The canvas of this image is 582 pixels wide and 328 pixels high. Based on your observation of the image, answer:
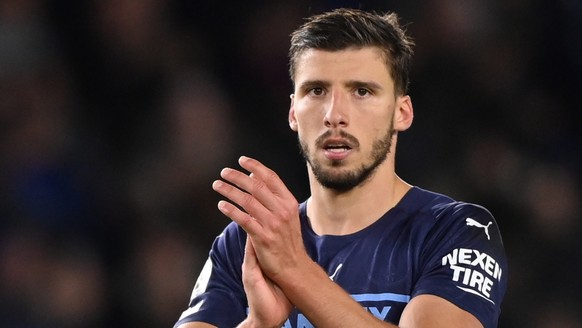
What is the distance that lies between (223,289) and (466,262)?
38.5 inches

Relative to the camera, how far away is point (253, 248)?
3260 mm

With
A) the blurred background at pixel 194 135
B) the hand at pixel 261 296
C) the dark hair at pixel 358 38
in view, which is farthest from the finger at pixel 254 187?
the blurred background at pixel 194 135

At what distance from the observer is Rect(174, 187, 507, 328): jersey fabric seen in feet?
11.8

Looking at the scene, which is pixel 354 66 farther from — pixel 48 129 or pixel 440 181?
pixel 48 129

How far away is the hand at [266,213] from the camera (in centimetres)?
309

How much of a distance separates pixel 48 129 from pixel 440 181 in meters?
2.46

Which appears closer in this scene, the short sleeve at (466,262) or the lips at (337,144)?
the short sleeve at (466,262)

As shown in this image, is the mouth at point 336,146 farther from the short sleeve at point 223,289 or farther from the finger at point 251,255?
the finger at point 251,255

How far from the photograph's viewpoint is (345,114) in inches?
149

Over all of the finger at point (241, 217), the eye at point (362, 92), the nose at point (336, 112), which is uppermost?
the eye at point (362, 92)

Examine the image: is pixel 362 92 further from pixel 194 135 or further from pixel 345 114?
pixel 194 135

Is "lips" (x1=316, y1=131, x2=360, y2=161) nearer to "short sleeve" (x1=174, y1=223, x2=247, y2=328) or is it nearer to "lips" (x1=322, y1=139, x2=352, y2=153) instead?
"lips" (x1=322, y1=139, x2=352, y2=153)

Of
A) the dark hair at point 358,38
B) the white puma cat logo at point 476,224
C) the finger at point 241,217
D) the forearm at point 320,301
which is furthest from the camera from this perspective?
the dark hair at point 358,38

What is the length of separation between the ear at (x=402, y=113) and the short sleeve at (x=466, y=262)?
15.6 inches
